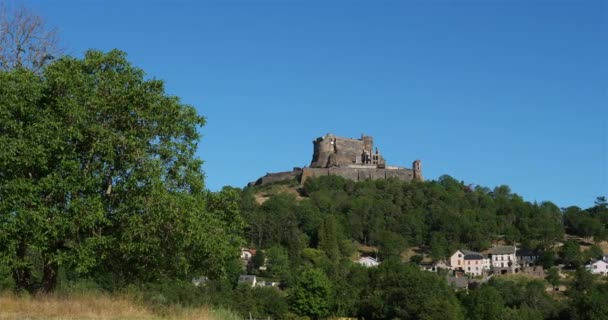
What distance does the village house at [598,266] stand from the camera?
10970cm

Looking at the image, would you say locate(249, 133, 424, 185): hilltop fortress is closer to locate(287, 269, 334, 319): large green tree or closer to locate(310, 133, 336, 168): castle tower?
locate(310, 133, 336, 168): castle tower

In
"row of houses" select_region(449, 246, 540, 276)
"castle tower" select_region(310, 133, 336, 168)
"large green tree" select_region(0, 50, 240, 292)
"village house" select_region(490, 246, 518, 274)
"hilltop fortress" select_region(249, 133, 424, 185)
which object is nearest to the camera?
"large green tree" select_region(0, 50, 240, 292)

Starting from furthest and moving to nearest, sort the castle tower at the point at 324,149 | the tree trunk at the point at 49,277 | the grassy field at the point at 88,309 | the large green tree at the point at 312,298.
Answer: the castle tower at the point at 324,149 < the large green tree at the point at 312,298 < the tree trunk at the point at 49,277 < the grassy field at the point at 88,309

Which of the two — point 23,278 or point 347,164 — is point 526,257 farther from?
point 23,278

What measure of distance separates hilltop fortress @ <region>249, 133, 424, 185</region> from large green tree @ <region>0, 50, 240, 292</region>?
119533 mm

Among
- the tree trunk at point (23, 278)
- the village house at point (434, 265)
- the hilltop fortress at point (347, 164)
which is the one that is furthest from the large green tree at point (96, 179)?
the hilltop fortress at point (347, 164)

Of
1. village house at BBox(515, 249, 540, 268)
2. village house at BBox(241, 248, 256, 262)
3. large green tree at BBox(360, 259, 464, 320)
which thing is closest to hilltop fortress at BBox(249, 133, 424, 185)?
village house at BBox(515, 249, 540, 268)

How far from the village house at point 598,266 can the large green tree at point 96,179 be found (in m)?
103

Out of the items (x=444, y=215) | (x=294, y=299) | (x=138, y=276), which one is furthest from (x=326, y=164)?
(x=138, y=276)

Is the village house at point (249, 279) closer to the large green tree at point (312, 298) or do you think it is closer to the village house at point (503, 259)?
the large green tree at point (312, 298)

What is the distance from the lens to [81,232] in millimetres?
17188

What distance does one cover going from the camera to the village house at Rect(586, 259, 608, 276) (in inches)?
4319

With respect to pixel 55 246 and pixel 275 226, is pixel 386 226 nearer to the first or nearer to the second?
pixel 275 226

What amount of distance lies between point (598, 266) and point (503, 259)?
14.9 meters
